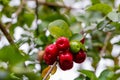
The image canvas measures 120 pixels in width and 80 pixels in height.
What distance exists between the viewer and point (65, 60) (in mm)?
1104

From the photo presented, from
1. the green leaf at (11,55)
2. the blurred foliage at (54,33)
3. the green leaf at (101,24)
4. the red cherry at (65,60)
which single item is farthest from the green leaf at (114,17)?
the green leaf at (11,55)

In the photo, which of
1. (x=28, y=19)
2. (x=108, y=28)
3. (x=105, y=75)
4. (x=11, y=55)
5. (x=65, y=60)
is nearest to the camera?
(x=11, y=55)

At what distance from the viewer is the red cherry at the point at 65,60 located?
1111mm

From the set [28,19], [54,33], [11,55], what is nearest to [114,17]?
[54,33]

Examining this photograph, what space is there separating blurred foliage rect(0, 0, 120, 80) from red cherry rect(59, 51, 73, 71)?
0.17ft

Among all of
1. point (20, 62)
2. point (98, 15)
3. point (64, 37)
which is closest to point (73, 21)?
point (98, 15)

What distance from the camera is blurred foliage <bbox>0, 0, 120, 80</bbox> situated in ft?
2.10

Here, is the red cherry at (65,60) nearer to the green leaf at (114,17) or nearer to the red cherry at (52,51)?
the red cherry at (52,51)

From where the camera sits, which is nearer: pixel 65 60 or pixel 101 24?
pixel 65 60

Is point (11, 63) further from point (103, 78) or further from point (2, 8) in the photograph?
point (2, 8)

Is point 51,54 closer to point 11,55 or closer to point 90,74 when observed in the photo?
point 90,74

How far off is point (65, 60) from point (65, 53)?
0.04m

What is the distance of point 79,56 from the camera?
3.81 ft

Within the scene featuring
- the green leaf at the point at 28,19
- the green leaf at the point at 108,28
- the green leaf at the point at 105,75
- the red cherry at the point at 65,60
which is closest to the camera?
the red cherry at the point at 65,60
